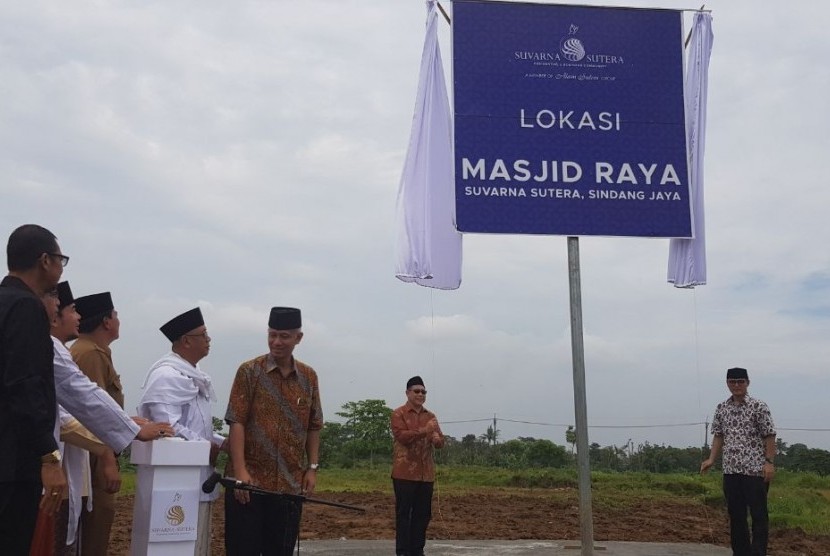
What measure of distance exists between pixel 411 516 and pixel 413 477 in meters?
0.32

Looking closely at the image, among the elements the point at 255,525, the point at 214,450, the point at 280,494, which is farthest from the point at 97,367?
the point at 280,494

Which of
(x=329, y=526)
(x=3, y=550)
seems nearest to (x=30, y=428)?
(x=3, y=550)

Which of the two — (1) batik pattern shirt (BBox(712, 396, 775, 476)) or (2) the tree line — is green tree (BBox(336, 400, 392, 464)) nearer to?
(2) the tree line

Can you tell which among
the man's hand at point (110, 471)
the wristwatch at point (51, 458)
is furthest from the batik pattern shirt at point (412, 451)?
the wristwatch at point (51, 458)

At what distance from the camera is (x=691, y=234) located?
6.68 metres

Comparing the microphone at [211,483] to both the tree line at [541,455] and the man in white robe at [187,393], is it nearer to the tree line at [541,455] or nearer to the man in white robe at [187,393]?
the man in white robe at [187,393]

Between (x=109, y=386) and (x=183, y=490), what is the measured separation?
1010 mm

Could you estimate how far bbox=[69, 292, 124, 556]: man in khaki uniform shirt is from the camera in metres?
4.46

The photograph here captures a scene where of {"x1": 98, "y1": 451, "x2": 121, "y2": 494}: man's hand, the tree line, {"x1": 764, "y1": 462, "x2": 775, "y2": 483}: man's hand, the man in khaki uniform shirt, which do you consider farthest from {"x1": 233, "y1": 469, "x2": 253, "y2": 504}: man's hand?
the tree line

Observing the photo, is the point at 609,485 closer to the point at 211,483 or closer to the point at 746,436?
the point at 746,436

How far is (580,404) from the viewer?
249 inches

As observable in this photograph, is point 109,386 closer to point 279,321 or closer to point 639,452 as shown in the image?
point 279,321

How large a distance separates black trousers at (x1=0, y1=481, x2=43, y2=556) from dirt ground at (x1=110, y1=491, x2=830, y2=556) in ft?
16.7

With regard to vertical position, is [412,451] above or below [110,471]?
above
